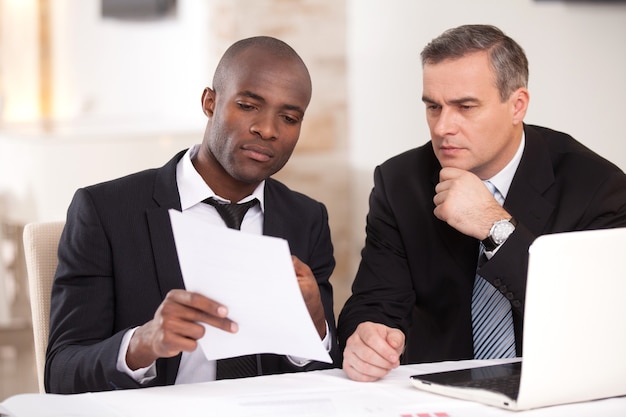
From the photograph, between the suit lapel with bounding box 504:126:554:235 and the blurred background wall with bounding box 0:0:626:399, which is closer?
the suit lapel with bounding box 504:126:554:235

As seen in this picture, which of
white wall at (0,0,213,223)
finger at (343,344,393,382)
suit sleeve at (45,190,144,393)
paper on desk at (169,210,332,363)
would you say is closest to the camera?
paper on desk at (169,210,332,363)

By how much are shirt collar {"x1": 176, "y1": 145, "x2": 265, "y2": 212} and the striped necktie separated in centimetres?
53

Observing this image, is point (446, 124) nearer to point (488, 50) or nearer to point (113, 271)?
point (488, 50)

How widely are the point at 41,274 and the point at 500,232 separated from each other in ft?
3.16

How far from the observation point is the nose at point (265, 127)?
1.93 m

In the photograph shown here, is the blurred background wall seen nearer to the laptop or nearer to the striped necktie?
the striped necktie

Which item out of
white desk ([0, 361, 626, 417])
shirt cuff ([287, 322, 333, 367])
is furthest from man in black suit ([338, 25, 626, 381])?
white desk ([0, 361, 626, 417])

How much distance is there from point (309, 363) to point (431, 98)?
0.66 metres

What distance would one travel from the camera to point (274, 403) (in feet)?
4.85

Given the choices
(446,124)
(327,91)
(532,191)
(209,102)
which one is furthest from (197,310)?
(327,91)

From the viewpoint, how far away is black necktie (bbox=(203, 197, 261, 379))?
1.91 metres

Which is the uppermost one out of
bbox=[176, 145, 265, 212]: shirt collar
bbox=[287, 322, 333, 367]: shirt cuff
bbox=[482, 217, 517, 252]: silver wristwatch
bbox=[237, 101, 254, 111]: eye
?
bbox=[237, 101, 254, 111]: eye

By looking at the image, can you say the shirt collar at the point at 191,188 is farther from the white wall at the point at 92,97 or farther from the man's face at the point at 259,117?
the white wall at the point at 92,97

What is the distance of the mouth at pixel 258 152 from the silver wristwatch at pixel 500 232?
492 millimetres
